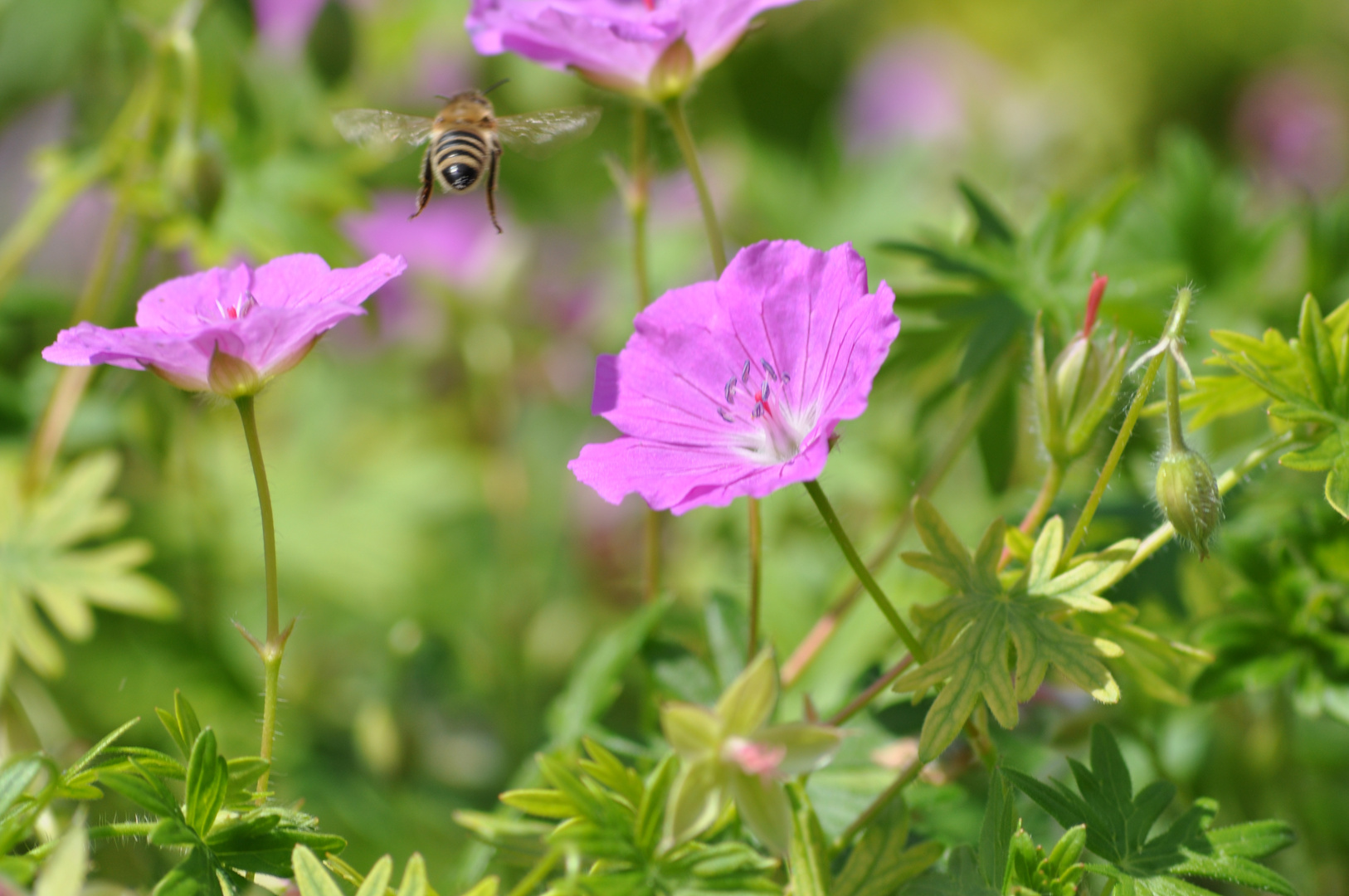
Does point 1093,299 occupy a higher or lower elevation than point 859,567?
higher

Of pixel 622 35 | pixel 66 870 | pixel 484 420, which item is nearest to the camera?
pixel 66 870

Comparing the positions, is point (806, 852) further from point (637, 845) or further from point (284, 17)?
point (284, 17)

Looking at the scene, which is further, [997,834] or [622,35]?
[622,35]

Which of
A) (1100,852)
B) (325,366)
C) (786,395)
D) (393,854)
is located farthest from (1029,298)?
(325,366)

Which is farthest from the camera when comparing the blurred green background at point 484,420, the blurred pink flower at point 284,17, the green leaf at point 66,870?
the blurred pink flower at point 284,17

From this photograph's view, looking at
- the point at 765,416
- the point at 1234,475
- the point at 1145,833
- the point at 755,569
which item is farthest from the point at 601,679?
the point at 1234,475

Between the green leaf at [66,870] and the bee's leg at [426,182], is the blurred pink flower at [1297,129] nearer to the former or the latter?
the bee's leg at [426,182]

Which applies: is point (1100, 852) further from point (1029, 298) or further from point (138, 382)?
point (138, 382)

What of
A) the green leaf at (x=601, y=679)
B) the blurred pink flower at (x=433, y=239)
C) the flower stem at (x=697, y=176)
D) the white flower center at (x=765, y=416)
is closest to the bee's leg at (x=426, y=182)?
the flower stem at (x=697, y=176)
